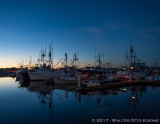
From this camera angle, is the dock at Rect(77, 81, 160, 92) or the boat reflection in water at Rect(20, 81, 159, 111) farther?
the dock at Rect(77, 81, 160, 92)

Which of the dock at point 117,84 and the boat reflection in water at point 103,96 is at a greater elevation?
the dock at point 117,84

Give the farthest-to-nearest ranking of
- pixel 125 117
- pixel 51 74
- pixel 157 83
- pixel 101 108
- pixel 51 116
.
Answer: pixel 51 74 < pixel 157 83 < pixel 101 108 < pixel 51 116 < pixel 125 117

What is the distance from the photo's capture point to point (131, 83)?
126 ft

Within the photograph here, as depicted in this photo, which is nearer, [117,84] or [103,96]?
[103,96]

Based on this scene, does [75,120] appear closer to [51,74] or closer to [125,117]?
[125,117]

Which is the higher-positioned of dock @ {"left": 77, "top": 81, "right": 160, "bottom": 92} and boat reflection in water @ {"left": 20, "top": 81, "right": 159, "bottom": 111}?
dock @ {"left": 77, "top": 81, "right": 160, "bottom": 92}

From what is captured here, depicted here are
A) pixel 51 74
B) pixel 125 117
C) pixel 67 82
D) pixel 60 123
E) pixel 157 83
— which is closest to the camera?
pixel 60 123

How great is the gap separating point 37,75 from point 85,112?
49016mm

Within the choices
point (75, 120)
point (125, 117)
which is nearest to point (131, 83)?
point (125, 117)

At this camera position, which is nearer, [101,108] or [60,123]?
[60,123]

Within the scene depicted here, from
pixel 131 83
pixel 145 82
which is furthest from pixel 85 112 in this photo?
pixel 145 82

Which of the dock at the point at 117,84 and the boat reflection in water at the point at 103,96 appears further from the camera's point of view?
the dock at the point at 117,84

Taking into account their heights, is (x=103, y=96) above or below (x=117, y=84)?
below

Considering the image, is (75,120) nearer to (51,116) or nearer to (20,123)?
(51,116)
